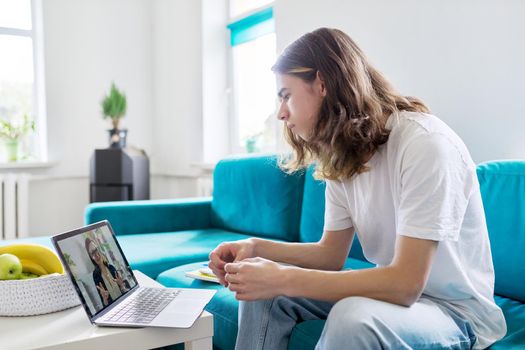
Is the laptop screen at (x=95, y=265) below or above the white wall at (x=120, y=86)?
below

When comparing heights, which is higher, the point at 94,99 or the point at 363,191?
the point at 94,99

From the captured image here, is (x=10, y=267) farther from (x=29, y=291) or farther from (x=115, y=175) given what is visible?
(x=115, y=175)

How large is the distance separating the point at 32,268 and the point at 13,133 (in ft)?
9.60

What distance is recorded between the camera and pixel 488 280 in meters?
1.12

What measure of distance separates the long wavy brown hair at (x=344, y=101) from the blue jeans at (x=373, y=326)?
31 centimetres

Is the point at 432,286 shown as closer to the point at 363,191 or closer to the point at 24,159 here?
the point at 363,191

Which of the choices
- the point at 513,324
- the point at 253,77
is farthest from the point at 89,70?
the point at 513,324

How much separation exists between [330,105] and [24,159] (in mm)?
3325

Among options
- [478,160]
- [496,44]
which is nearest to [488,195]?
[478,160]

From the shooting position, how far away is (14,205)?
372 centimetres

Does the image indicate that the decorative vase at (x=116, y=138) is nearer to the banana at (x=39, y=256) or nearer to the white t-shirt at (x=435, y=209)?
the banana at (x=39, y=256)

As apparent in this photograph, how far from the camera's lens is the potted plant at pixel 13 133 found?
381 centimetres

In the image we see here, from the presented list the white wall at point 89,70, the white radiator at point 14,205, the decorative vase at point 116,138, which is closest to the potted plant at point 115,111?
the decorative vase at point 116,138

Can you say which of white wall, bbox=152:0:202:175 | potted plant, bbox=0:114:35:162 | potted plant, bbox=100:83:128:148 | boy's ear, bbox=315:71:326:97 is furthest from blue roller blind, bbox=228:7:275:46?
boy's ear, bbox=315:71:326:97
